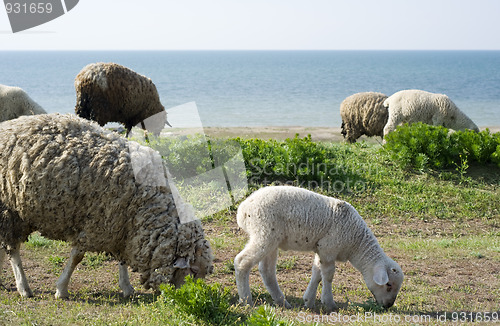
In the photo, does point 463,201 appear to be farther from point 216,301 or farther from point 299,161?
point 216,301

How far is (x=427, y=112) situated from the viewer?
13.5 metres

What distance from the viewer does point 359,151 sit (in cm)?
1304

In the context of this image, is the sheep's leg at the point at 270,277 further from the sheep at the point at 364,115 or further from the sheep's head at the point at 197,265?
the sheep at the point at 364,115

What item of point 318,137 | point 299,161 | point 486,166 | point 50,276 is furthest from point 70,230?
point 318,137

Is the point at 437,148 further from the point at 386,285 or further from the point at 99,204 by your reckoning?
the point at 99,204

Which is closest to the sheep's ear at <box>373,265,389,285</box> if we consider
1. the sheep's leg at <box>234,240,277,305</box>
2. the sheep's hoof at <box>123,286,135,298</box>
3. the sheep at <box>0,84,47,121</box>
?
the sheep's leg at <box>234,240,277,305</box>

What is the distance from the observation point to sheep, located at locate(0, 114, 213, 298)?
547cm

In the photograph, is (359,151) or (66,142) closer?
(66,142)

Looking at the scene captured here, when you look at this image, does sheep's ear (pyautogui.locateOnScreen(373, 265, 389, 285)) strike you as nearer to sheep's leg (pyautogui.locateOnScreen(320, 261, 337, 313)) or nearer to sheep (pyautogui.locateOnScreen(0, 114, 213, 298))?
sheep's leg (pyautogui.locateOnScreen(320, 261, 337, 313))

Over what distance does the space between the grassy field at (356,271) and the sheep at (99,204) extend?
459mm

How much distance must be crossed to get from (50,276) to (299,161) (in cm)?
552

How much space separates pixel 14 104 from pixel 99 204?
8.79m

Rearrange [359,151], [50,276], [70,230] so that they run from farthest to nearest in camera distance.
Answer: [359,151] → [50,276] → [70,230]

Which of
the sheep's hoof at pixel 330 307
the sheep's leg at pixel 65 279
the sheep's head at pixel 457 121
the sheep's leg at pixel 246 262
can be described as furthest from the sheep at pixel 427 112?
the sheep's leg at pixel 65 279
